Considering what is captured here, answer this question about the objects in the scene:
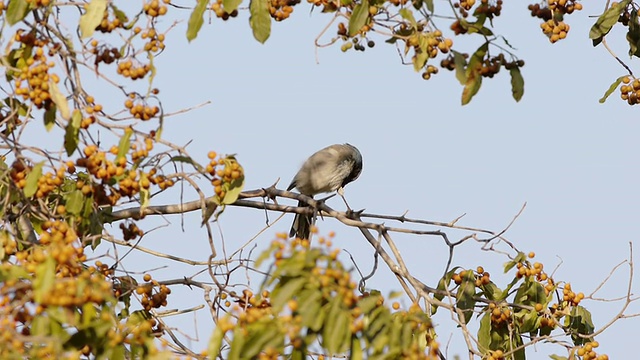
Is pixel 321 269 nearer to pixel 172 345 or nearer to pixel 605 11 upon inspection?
pixel 172 345

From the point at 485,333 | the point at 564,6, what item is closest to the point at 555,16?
the point at 564,6

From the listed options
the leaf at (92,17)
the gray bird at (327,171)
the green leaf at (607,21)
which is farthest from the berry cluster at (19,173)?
the gray bird at (327,171)

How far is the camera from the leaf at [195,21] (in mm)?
4359

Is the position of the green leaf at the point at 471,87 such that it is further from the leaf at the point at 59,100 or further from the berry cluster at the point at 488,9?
the leaf at the point at 59,100

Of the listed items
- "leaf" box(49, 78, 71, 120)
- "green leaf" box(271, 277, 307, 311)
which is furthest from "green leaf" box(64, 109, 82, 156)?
"green leaf" box(271, 277, 307, 311)

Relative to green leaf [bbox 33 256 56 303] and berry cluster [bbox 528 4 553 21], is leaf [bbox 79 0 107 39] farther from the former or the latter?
berry cluster [bbox 528 4 553 21]

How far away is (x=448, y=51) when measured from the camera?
14.4ft

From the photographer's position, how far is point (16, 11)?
4.31 metres

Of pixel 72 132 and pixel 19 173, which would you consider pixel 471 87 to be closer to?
pixel 72 132

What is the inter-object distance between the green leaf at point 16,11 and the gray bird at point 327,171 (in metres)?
4.95

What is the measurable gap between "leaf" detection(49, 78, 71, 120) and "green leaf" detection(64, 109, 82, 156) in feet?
0.10

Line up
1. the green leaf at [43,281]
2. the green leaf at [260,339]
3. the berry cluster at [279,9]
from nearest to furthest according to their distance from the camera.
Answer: the green leaf at [43,281]
the green leaf at [260,339]
the berry cluster at [279,9]

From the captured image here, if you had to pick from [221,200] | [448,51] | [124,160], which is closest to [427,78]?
[448,51]

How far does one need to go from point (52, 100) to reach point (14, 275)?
0.93m
